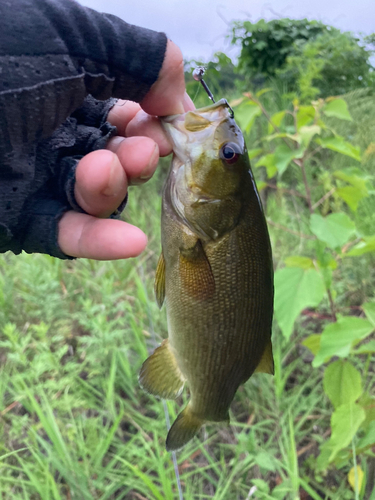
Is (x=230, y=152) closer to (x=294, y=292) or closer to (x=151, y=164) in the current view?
(x=151, y=164)

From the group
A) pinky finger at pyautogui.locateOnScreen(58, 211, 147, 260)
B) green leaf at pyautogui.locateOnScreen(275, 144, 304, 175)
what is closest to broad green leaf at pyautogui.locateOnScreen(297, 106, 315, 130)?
green leaf at pyautogui.locateOnScreen(275, 144, 304, 175)

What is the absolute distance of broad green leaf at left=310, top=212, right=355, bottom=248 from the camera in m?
1.28

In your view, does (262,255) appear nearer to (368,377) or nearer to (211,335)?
(211,335)

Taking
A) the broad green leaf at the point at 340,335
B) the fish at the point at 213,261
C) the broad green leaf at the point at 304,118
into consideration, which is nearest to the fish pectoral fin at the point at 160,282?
the fish at the point at 213,261

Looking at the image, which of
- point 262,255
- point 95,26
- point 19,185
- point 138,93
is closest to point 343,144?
point 262,255

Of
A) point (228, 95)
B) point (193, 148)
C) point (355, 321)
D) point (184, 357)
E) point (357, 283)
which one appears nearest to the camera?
point (193, 148)

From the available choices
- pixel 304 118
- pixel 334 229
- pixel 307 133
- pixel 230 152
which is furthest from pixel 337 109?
pixel 230 152

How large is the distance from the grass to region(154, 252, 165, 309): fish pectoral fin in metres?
0.55

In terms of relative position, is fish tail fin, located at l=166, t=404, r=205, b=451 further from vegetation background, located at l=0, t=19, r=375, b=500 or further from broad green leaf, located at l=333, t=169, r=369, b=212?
broad green leaf, located at l=333, t=169, r=369, b=212

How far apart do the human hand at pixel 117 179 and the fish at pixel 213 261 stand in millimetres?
62

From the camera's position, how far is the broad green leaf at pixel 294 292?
122cm

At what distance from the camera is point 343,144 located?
1.57 metres

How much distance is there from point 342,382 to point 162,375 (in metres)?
0.64

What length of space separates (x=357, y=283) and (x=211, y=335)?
143 cm
